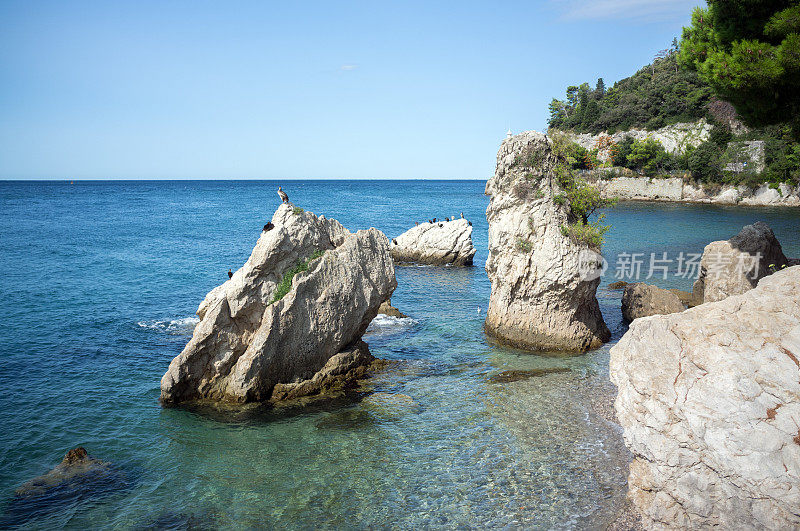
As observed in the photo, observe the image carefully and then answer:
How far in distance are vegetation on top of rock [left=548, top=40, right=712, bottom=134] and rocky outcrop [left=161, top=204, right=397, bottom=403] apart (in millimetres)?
79655

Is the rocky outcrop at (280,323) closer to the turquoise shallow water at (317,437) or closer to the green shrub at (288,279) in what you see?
the green shrub at (288,279)

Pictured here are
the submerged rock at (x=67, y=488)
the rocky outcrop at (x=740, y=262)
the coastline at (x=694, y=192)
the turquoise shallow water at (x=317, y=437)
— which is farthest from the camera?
the coastline at (x=694, y=192)

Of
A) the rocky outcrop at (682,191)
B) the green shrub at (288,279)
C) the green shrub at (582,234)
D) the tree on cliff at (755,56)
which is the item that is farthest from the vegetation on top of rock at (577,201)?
the rocky outcrop at (682,191)

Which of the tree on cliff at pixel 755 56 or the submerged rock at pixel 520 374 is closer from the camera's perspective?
the tree on cliff at pixel 755 56

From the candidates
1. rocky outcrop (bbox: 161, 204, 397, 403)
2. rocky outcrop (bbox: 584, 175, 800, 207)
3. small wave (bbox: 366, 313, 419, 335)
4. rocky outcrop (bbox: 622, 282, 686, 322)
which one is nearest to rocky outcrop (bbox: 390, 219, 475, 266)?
small wave (bbox: 366, 313, 419, 335)

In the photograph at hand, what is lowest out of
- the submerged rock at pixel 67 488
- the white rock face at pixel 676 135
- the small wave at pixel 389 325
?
the submerged rock at pixel 67 488

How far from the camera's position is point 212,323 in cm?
1579

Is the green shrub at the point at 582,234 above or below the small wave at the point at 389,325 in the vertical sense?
above

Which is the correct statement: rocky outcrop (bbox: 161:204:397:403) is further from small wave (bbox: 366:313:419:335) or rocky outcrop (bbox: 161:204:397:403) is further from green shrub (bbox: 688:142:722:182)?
green shrub (bbox: 688:142:722:182)

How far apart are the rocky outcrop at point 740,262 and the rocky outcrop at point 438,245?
63.8 feet

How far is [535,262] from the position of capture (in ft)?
66.3

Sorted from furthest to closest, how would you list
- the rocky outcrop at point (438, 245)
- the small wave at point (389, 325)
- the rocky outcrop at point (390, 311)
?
the rocky outcrop at point (438, 245), the rocky outcrop at point (390, 311), the small wave at point (389, 325)

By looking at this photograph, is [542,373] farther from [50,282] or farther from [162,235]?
[162,235]

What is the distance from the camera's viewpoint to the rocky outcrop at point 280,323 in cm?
1582
